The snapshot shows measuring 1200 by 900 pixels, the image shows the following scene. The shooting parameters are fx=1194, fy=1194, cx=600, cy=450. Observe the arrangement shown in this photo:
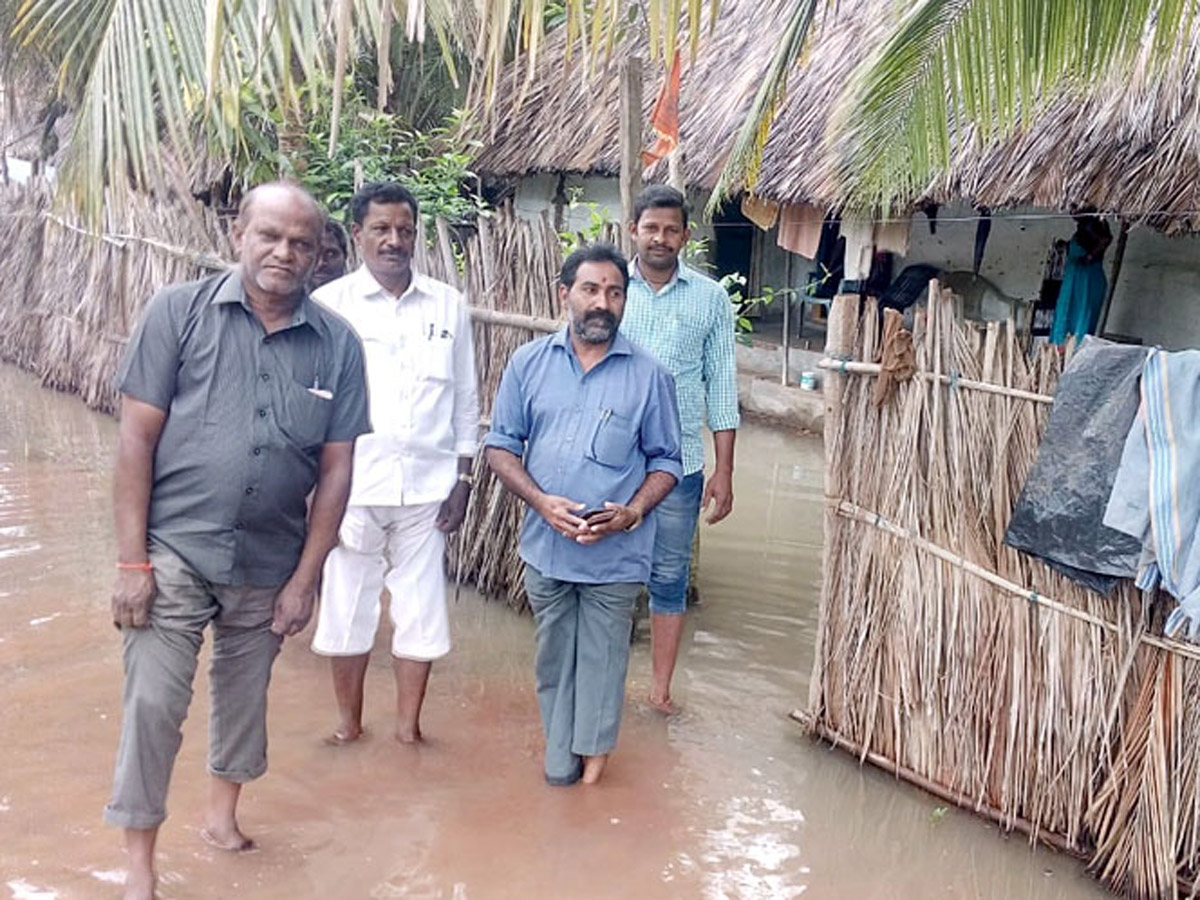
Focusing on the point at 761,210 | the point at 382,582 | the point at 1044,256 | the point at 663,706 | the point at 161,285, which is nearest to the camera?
the point at 382,582

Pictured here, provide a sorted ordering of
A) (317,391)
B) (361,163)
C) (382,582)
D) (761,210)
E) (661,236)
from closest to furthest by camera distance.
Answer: (317,391)
(382,582)
(661,236)
(361,163)
(761,210)

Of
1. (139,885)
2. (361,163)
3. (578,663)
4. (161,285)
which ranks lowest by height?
(139,885)

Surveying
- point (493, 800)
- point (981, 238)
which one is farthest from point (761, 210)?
point (493, 800)

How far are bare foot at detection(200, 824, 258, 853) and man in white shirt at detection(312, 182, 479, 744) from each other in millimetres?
665

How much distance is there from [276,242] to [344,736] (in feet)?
5.85

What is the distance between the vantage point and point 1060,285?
9.23 meters

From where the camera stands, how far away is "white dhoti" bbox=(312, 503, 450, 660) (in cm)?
369

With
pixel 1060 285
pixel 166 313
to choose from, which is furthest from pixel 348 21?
pixel 1060 285

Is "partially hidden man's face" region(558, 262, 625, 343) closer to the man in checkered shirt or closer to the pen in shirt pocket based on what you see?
the man in checkered shirt

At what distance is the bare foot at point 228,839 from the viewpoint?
312 cm

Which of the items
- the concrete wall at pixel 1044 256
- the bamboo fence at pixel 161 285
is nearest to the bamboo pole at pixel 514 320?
the bamboo fence at pixel 161 285

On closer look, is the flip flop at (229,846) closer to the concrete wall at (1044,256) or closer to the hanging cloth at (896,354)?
the hanging cloth at (896,354)

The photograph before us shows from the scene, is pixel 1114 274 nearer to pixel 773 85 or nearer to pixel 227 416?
pixel 773 85

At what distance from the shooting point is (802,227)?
918 centimetres
